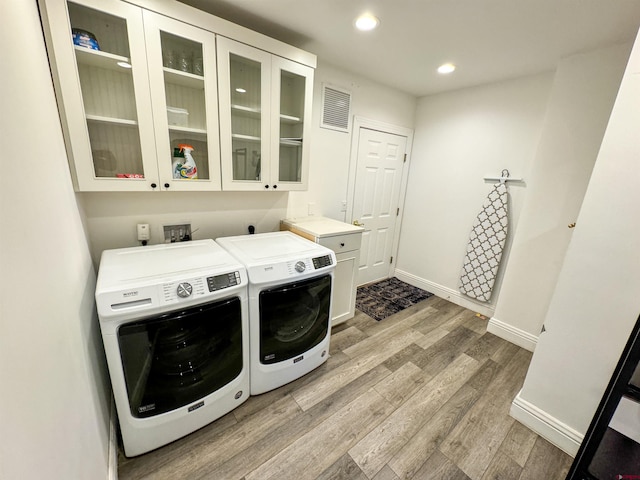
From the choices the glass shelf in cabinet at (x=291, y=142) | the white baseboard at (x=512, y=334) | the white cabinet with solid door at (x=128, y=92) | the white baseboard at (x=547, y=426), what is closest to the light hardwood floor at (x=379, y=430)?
the white baseboard at (x=547, y=426)

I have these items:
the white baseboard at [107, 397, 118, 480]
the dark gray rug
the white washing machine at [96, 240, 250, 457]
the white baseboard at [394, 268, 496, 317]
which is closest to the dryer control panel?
the white washing machine at [96, 240, 250, 457]

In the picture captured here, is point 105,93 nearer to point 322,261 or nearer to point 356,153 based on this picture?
point 322,261

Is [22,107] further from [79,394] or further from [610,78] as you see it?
[610,78]

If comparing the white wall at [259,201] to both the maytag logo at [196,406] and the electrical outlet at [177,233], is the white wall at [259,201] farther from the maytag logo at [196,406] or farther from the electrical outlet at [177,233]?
the maytag logo at [196,406]

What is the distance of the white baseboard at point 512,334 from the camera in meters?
2.34

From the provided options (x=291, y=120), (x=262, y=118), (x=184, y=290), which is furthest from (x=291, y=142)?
(x=184, y=290)

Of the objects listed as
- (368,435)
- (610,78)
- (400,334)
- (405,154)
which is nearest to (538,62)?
(610,78)

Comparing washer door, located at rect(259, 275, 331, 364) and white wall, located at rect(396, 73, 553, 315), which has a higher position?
white wall, located at rect(396, 73, 553, 315)

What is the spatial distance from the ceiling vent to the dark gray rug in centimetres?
194

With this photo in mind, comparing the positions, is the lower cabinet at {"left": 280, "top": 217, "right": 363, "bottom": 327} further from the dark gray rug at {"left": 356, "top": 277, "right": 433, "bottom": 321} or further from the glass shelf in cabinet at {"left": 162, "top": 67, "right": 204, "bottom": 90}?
the glass shelf in cabinet at {"left": 162, "top": 67, "right": 204, "bottom": 90}

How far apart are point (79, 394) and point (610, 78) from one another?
3447 mm

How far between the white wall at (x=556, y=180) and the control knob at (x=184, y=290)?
2665 mm

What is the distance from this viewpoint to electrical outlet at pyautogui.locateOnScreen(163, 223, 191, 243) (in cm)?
188

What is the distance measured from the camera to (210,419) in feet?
4.91
